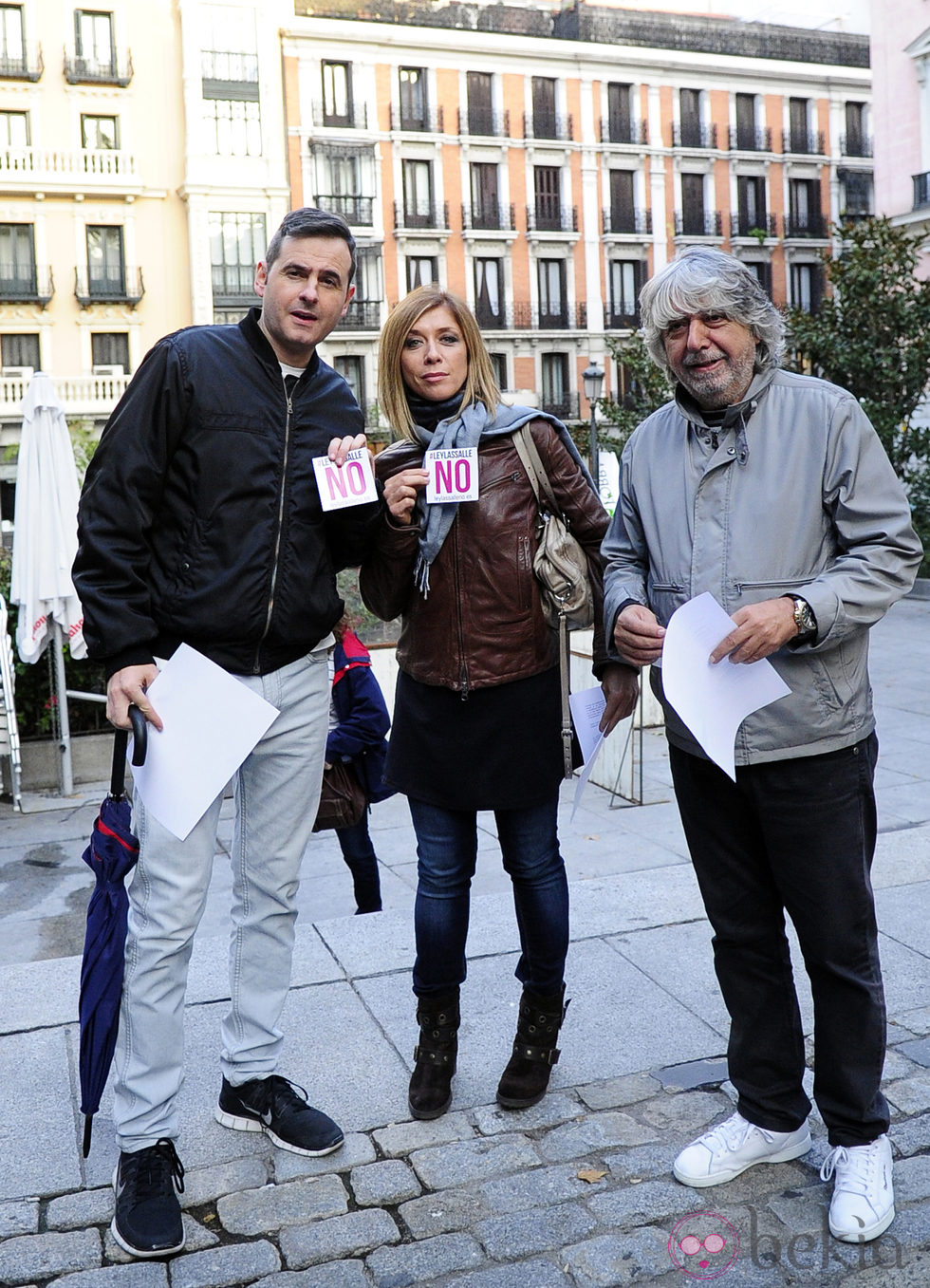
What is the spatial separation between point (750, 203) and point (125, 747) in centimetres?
4788

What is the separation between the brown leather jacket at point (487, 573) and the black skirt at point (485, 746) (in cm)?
6

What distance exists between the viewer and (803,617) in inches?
96.3

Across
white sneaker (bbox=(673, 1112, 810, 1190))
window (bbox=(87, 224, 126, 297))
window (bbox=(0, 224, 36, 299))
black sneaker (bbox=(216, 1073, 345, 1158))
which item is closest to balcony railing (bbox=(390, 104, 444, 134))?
window (bbox=(87, 224, 126, 297))

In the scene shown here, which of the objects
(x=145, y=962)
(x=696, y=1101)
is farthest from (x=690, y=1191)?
(x=145, y=962)

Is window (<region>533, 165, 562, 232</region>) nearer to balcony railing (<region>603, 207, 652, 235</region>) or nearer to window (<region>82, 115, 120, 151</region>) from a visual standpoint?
balcony railing (<region>603, 207, 652, 235</region>)

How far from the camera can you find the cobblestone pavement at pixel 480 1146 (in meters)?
2.50

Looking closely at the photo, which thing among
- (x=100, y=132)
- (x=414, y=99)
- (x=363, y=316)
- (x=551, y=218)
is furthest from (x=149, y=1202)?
(x=414, y=99)

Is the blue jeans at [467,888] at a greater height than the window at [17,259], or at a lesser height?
lesser

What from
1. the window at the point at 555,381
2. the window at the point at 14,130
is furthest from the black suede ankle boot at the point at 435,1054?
the window at the point at 555,381

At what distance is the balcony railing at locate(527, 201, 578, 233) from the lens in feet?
140

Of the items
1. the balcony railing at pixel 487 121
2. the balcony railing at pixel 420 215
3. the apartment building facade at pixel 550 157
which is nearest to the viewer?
the apartment building facade at pixel 550 157

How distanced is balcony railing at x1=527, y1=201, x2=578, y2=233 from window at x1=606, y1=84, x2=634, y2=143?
10.4 ft

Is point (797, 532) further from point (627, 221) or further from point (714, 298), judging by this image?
point (627, 221)

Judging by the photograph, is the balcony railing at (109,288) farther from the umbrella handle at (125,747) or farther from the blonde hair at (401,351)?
the umbrella handle at (125,747)
